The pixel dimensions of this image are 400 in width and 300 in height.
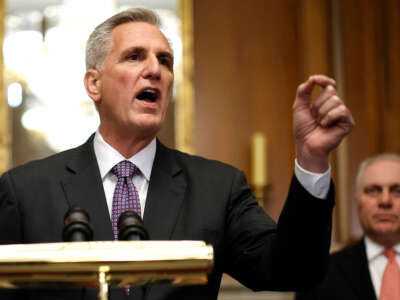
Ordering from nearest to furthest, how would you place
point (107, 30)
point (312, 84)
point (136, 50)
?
point (312, 84) → point (136, 50) → point (107, 30)

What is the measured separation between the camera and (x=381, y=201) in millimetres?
3564

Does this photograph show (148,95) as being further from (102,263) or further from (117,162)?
(102,263)

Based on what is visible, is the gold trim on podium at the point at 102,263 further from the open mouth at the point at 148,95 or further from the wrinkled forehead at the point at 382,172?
the wrinkled forehead at the point at 382,172

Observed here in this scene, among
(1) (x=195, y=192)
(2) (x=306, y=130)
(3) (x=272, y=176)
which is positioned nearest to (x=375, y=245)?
(3) (x=272, y=176)

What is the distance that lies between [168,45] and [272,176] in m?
2.33

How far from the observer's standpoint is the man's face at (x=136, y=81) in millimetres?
2195

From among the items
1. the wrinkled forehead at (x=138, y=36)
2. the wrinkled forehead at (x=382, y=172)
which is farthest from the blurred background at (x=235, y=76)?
the wrinkled forehead at (x=138, y=36)

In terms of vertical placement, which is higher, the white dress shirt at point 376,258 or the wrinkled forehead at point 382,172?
the wrinkled forehead at point 382,172

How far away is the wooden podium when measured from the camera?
126 cm

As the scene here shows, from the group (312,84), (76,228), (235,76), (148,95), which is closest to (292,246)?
(312,84)

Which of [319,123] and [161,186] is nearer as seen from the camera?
[319,123]

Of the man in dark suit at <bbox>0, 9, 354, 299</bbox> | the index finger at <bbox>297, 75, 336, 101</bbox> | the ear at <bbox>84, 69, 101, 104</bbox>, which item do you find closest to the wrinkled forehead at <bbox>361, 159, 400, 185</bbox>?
the man in dark suit at <bbox>0, 9, 354, 299</bbox>

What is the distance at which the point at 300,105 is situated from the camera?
1683 mm

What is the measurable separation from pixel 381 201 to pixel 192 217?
5.97ft
